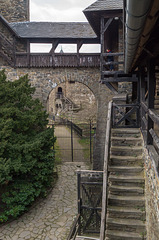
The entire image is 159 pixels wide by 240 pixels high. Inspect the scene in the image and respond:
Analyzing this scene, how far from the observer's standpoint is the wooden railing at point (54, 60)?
10.9 meters

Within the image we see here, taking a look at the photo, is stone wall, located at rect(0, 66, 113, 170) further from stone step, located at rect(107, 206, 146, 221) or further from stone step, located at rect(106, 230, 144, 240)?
stone step, located at rect(106, 230, 144, 240)

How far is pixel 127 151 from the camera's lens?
17.7 feet

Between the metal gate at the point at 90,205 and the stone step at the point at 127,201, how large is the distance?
Answer: 63.5 inches

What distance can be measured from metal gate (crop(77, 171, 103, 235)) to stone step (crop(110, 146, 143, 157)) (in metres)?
1.20

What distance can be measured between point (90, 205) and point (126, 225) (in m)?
2.53

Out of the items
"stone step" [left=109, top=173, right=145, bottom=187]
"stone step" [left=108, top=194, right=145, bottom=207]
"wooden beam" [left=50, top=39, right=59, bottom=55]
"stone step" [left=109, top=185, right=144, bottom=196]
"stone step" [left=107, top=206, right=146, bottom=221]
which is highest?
"wooden beam" [left=50, top=39, right=59, bottom=55]

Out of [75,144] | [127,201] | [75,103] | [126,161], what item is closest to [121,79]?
[126,161]

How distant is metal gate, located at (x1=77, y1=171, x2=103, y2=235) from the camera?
6367mm

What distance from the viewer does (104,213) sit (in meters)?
4.10

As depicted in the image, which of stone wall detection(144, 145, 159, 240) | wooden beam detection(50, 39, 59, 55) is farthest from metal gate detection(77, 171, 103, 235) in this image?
wooden beam detection(50, 39, 59, 55)

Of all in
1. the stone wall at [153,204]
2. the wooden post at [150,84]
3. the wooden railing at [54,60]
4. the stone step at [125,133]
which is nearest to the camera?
the stone wall at [153,204]

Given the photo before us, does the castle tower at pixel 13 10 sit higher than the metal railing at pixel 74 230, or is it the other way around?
the castle tower at pixel 13 10

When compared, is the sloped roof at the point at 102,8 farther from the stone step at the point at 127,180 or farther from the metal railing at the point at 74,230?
the metal railing at the point at 74,230

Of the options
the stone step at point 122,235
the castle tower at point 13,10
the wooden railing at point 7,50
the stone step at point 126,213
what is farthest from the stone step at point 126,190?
the castle tower at point 13,10
